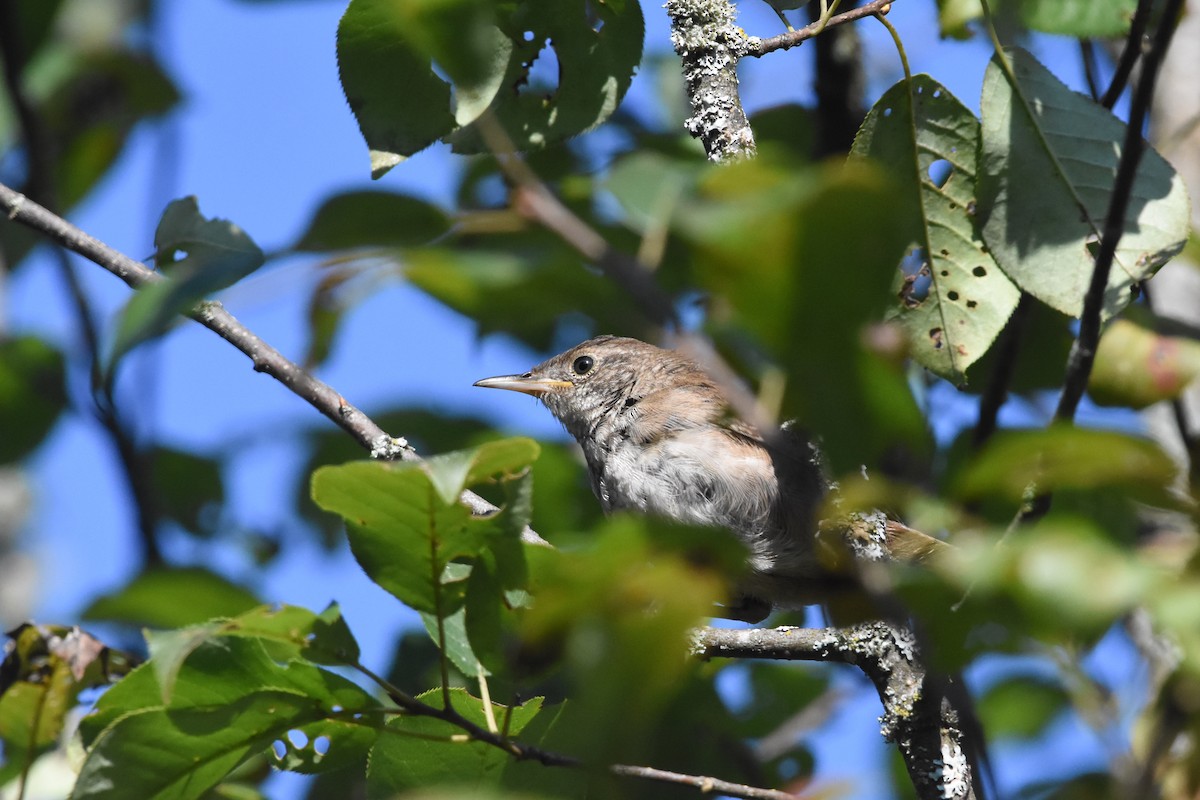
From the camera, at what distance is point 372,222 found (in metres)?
1.64

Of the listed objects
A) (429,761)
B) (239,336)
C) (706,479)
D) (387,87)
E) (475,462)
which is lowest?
(706,479)

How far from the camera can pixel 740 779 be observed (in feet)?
13.9

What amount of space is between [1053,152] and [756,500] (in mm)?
1919

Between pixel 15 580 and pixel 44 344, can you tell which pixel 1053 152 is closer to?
pixel 44 344

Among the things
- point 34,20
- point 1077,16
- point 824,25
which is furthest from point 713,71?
point 34,20

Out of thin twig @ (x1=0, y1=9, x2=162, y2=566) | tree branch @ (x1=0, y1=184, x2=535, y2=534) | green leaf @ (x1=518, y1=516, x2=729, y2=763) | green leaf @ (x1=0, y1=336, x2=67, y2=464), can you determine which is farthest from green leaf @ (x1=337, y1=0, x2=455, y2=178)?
green leaf @ (x1=0, y1=336, x2=67, y2=464)

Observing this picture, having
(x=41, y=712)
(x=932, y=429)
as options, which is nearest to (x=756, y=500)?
(x=932, y=429)

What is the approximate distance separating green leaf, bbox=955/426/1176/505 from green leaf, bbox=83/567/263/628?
1768 millimetres

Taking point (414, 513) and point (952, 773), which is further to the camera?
point (952, 773)

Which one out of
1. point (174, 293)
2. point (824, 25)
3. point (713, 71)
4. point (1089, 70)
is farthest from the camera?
point (1089, 70)

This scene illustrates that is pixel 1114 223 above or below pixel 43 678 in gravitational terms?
above

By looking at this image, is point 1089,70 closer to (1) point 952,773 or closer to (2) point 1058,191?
(2) point 1058,191

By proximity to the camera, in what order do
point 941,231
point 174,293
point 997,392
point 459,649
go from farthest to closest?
point 997,392 → point 941,231 → point 459,649 → point 174,293

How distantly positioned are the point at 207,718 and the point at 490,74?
4.31 feet
